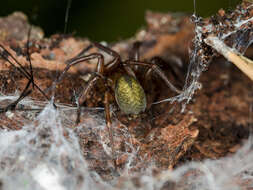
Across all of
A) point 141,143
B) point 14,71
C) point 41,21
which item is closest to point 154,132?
point 141,143

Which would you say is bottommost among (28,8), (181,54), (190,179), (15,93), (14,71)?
(190,179)

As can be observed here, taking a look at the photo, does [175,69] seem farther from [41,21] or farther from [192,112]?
[41,21]

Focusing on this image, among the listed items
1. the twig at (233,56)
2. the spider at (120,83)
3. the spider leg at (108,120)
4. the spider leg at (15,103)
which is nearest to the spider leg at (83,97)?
the spider at (120,83)

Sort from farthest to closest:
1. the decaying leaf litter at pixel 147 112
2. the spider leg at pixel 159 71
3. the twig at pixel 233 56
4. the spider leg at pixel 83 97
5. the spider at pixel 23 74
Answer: the spider leg at pixel 159 71
the spider leg at pixel 83 97
the spider at pixel 23 74
the decaying leaf litter at pixel 147 112
the twig at pixel 233 56

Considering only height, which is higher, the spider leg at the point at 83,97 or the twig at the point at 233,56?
the twig at the point at 233,56

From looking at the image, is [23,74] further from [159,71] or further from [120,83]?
[159,71]

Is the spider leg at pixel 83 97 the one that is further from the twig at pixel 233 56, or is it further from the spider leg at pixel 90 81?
the twig at pixel 233 56

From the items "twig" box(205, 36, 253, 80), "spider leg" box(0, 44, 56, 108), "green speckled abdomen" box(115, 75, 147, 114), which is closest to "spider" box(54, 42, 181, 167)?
"green speckled abdomen" box(115, 75, 147, 114)
